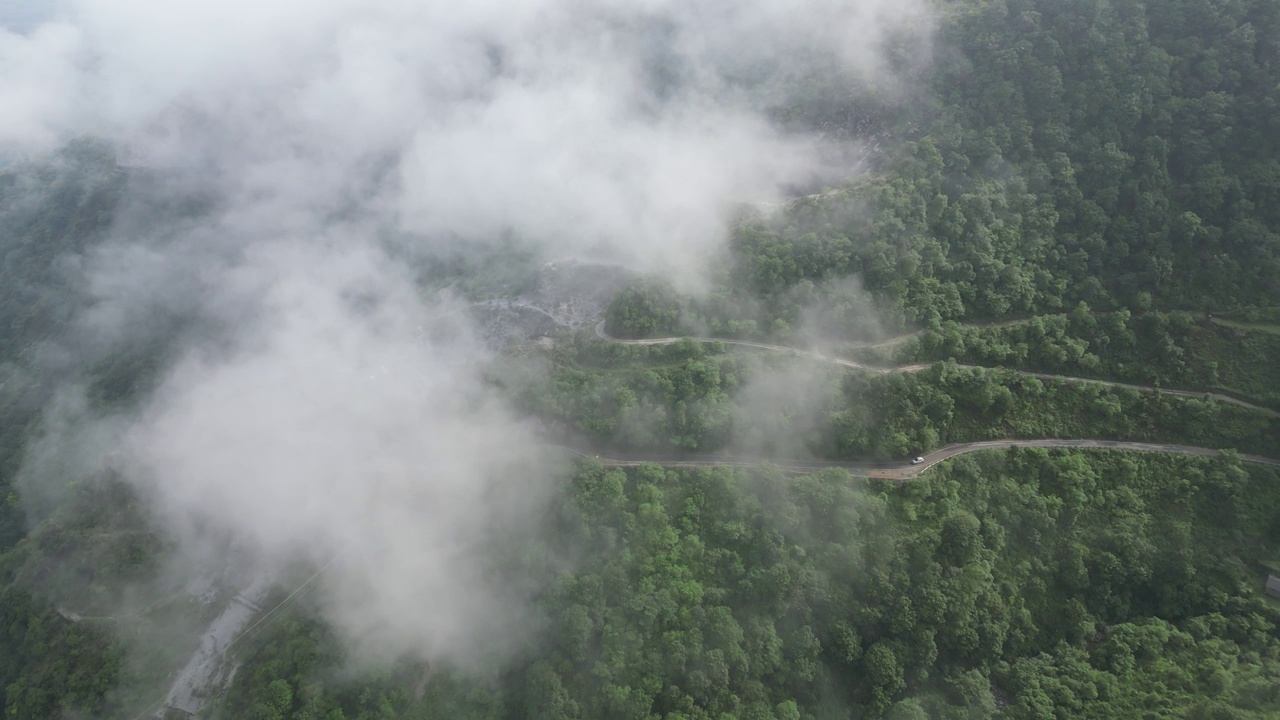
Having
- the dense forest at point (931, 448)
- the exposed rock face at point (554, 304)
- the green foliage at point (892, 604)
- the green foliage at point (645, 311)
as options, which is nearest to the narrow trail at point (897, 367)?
the dense forest at point (931, 448)

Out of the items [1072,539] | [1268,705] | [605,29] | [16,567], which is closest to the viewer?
[1268,705]

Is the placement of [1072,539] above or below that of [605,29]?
below

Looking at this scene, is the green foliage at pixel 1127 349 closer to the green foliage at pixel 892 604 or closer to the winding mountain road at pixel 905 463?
the winding mountain road at pixel 905 463

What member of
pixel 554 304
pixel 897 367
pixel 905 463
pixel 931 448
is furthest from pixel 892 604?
pixel 554 304

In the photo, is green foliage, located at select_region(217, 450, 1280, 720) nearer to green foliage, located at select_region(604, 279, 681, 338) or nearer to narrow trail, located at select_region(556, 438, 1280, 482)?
narrow trail, located at select_region(556, 438, 1280, 482)

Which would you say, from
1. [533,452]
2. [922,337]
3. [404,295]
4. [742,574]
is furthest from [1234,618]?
[404,295]

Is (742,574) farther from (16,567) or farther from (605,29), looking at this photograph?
(605,29)

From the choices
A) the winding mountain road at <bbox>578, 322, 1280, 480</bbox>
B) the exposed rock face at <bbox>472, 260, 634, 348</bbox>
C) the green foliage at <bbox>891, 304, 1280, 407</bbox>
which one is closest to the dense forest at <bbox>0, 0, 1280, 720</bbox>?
the green foliage at <bbox>891, 304, 1280, 407</bbox>

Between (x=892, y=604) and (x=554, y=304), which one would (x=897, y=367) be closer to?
(x=892, y=604)
